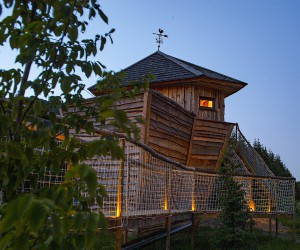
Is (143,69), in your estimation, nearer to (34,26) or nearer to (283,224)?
(283,224)

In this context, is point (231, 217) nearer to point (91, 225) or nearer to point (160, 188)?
point (160, 188)

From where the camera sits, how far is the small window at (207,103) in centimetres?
1491

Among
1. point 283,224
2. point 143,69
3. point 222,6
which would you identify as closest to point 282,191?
point 283,224

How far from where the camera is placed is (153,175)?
24.3 feet

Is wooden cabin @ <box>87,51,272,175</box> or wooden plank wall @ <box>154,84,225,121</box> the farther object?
wooden plank wall @ <box>154,84,225,121</box>

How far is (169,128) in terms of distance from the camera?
11.0m

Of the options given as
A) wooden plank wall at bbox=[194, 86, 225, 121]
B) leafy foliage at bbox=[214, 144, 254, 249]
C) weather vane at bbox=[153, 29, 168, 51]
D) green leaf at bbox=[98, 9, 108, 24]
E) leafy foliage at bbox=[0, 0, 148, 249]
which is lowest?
leafy foliage at bbox=[214, 144, 254, 249]

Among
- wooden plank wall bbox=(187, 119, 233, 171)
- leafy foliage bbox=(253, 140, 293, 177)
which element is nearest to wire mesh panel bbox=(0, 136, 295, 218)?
wooden plank wall bbox=(187, 119, 233, 171)

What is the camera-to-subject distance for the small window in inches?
587

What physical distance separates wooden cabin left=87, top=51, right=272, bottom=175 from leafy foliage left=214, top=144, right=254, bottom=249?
224 cm

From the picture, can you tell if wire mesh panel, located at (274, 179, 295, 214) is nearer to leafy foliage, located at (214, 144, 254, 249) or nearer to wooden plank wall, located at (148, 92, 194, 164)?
wooden plank wall, located at (148, 92, 194, 164)

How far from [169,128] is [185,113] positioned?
1104 mm

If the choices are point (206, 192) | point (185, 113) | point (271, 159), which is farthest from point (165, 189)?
point (271, 159)

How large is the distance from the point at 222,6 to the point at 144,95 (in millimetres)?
27024
